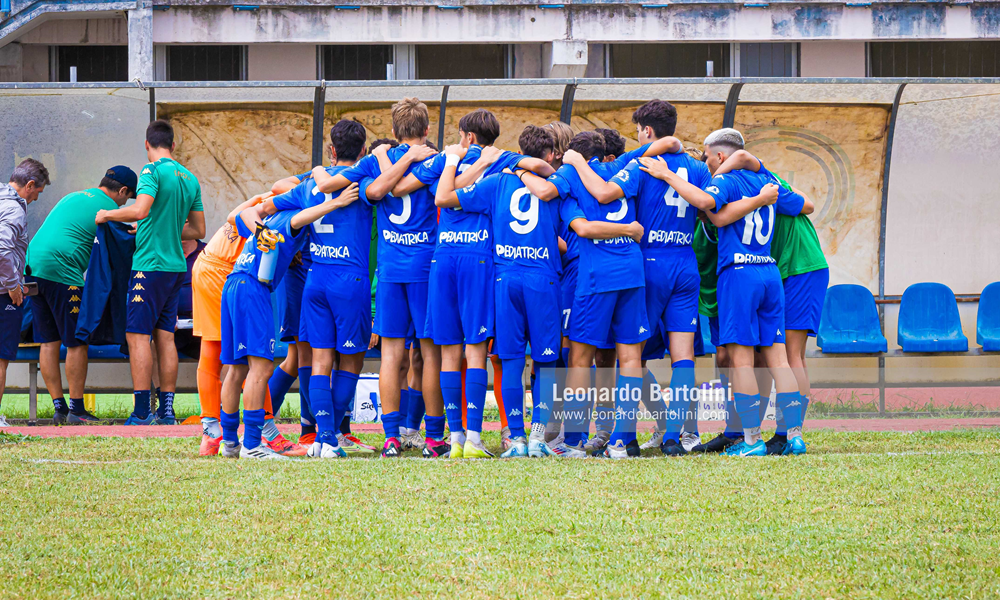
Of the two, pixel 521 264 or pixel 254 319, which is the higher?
pixel 521 264

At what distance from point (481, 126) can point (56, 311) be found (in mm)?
4238

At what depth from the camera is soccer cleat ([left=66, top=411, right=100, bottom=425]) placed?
759 centimetres

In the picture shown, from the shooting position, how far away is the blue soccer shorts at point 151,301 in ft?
24.3

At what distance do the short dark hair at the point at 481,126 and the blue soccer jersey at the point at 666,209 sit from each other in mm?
802

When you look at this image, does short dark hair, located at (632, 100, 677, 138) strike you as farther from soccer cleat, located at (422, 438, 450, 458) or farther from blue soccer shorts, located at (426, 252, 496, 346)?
soccer cleat, located at (422, 438, 450, 458)

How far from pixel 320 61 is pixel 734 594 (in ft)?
52.0

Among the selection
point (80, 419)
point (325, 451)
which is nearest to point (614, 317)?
point (325, 451)

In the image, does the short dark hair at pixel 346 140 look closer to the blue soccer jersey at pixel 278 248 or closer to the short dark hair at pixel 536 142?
the blue soccer jersey at pixel 278 248

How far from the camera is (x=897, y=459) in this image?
189 inches

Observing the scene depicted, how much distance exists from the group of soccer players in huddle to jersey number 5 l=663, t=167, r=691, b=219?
0.4 inches

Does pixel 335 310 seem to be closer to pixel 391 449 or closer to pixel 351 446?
pixel 391 449

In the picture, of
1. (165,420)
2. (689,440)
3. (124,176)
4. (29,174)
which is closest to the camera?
(689,440)

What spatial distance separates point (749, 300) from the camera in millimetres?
5148

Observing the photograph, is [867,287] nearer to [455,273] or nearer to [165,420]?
[455,273]
